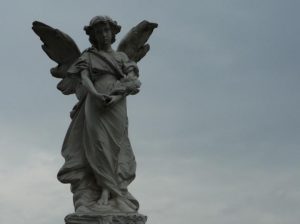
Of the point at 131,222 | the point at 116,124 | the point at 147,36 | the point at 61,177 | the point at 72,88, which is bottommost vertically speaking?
the point at 131,222

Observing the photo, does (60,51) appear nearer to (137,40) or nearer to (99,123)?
(137,40)

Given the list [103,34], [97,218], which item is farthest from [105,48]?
[97,218]

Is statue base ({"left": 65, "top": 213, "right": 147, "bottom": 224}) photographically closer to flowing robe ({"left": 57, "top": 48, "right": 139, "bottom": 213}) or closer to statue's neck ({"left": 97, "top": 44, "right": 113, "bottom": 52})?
flowing robe ({"left": 57, "top": 48, "right": 139, "bottom": 213})

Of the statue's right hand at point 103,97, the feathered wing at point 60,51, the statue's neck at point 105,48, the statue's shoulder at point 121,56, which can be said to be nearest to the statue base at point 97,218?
the statue's right hand at point 103,97

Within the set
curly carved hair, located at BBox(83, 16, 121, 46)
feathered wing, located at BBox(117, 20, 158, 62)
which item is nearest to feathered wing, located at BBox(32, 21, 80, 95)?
curly carved hair, located at BBox(83, 16, 121, 46)

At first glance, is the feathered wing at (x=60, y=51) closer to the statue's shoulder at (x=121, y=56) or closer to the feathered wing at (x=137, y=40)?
the statue's shoulder at (x=121, y=56)

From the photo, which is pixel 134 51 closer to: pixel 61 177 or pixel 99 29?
pixel 99 29

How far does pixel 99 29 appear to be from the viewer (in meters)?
12.0

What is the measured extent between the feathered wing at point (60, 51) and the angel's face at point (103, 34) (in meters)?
0.53

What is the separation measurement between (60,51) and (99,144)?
1973 mm

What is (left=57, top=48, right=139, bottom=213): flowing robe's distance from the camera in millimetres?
11438

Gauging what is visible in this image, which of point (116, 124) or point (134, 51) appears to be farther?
point (134, 51)

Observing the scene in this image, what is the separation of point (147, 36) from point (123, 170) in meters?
2.51

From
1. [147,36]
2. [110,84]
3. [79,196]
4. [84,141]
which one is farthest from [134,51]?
[79,196]
